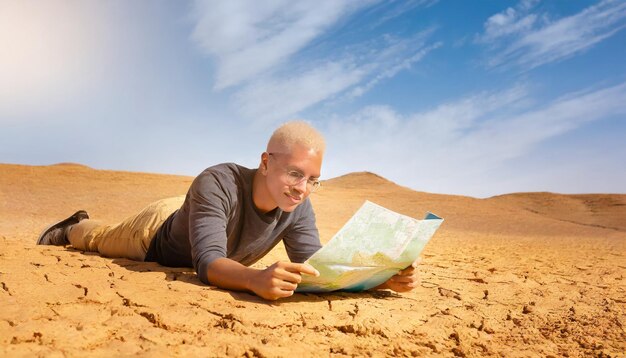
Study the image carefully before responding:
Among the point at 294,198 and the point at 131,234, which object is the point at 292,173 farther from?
the point at 131,234

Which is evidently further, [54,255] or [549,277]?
[549,277]

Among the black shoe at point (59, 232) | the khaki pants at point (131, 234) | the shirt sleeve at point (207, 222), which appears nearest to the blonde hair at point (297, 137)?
the shirt sleeve at point (207, 222)

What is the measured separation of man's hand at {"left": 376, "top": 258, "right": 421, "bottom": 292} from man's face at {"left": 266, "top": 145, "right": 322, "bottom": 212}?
686 millimetres

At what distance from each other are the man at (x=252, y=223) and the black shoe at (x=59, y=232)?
1425 mm

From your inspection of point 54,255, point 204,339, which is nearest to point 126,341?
point 204,339

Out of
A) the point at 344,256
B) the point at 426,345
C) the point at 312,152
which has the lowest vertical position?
the point at 426,345

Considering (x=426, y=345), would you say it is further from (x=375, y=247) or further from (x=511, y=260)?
(x=511, y=260)

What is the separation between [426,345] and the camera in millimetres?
2002

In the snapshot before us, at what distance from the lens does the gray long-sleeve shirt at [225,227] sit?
238cm

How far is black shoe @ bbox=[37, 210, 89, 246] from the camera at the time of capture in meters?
4.35

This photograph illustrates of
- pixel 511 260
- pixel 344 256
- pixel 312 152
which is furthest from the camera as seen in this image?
pixel 511 260

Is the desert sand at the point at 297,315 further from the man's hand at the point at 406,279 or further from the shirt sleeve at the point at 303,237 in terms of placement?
the shirt sleeve at the point at 303,237

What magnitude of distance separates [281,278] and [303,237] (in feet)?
2.61

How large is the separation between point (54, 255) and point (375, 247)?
2.21 meters
